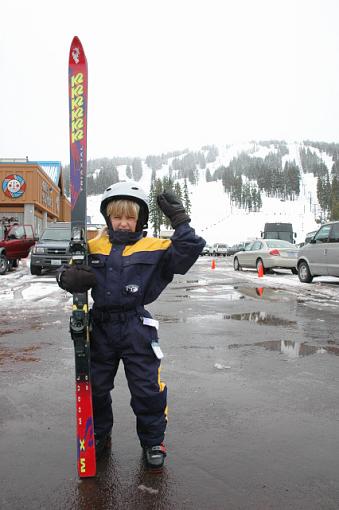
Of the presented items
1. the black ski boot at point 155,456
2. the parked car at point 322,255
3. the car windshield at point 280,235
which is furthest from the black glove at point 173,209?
the car windshield at point 280,235

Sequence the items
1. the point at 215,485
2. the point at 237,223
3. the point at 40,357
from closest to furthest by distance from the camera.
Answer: the point at 215,485, the point at 40,357, the point at 237,223

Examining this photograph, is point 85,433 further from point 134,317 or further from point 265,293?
point 265,293

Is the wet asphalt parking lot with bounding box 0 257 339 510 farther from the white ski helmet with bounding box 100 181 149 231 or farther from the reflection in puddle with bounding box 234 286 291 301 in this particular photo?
the reflection in puddle with bounding box 234 286 291 301

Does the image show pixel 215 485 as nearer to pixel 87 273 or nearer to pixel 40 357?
pixel 87 273

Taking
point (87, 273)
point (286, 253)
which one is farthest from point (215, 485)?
point (286, 253)

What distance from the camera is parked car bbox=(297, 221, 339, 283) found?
1276 centimetres

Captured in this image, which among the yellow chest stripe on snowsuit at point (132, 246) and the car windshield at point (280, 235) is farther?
the car windshield at point (280, 235)

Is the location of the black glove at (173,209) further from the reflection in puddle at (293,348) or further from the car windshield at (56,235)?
the car windshield at (56,235)

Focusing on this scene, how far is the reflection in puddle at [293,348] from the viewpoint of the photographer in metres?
5.15

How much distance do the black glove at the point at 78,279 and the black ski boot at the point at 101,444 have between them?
1016 mm

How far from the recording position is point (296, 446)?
9.21 ft

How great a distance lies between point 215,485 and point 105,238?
5.12 ft

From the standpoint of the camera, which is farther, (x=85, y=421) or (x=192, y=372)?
(x=192, y=372)

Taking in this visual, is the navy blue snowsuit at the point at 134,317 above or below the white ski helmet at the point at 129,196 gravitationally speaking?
below
